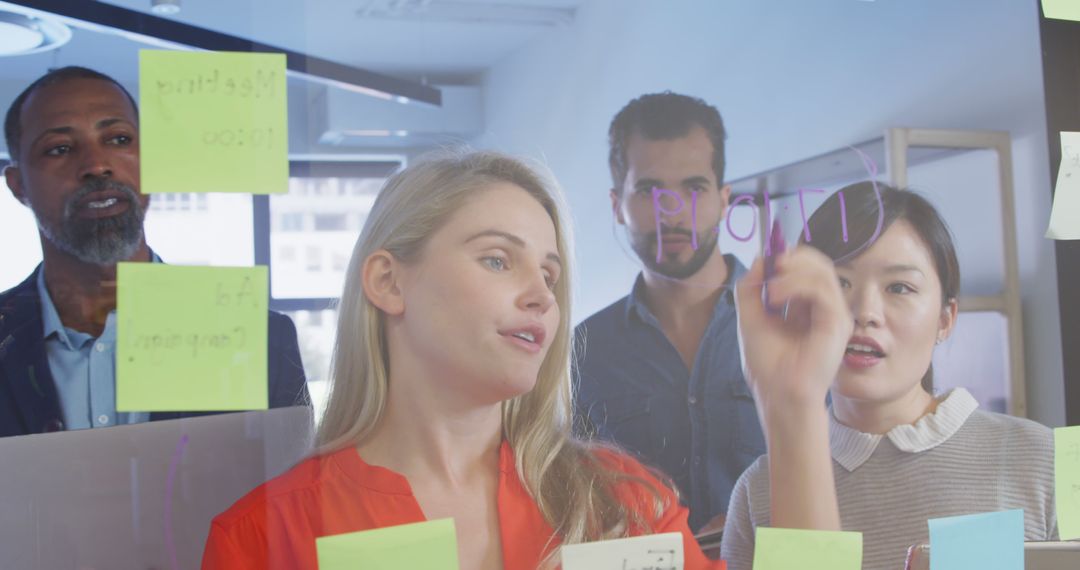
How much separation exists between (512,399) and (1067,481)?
1025 mm

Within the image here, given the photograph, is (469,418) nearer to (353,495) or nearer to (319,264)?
(353,495)

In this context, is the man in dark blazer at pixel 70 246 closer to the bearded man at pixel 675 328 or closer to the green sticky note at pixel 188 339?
the green sticky note at pixel 188 339

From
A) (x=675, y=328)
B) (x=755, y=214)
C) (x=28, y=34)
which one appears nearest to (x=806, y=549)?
(x=675, y=328)

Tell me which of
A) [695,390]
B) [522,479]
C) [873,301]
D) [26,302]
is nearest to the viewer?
[26,302]

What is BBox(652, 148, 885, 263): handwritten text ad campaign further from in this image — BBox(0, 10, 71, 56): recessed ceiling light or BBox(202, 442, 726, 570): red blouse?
BBox(0, 10, 71, 56): recessed ceiling light

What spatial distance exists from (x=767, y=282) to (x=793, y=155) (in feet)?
0.66

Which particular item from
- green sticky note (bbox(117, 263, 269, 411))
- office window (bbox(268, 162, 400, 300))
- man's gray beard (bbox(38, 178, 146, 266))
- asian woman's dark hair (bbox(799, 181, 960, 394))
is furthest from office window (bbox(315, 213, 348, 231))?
asian woman's dark hair (bbox(799, 181, 960, 394))

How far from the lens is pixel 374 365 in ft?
4.23

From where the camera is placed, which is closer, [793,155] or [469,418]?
[469,418]

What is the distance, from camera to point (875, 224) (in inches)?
62.7

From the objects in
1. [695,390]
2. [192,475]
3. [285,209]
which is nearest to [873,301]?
[695,390]

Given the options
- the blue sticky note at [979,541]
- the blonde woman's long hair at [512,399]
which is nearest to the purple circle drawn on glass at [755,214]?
the blonde woman's long hair at [512,399]

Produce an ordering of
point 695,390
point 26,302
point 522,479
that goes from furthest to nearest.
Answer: point 695,390
point 522,479
point 26,302

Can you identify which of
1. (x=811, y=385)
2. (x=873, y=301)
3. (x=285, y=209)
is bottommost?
(x=811, y=385)
